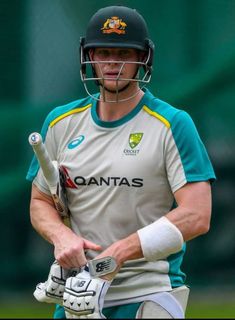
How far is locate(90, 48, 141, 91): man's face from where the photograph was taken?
5.22m

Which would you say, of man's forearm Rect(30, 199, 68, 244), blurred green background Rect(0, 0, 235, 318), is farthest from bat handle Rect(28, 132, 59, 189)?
blurred green background Rect(0, 0, 235, 318)

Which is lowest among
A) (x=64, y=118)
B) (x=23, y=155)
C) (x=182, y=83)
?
(x=23, y=155)

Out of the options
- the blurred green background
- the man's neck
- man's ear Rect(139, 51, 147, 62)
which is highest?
man's ear Rect(139, 51, 147, 62)

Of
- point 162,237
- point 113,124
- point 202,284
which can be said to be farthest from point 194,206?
point 202,284

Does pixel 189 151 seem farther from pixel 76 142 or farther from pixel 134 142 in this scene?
pixel 76 142

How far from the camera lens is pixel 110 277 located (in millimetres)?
4930

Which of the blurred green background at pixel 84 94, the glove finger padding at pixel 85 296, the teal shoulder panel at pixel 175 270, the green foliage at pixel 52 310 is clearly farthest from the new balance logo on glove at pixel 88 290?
the blurred green background at pixel 84 94

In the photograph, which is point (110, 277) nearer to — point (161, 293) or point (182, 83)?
point (161, 293)

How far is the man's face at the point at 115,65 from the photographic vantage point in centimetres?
522

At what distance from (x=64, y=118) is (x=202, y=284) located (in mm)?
2732

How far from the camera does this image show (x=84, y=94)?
25.8 ft

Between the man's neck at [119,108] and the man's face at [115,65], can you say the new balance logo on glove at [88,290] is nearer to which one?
the man's neck at [119,108]

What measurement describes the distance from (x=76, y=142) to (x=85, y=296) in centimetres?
81

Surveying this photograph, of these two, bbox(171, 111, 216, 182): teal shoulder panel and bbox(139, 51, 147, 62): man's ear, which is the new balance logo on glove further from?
bbox(139, 51, 147, 62): man's ear
